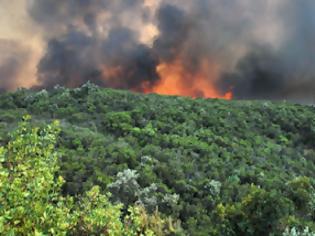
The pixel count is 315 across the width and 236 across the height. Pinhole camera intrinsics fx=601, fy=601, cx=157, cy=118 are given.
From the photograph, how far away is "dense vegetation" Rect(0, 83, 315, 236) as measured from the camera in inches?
1624

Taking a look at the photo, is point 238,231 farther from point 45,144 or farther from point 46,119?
point 46,119

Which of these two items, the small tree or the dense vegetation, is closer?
the small tree

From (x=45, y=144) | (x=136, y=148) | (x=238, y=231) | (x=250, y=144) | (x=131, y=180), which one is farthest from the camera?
(x=250, y=144)

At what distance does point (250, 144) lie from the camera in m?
75.8

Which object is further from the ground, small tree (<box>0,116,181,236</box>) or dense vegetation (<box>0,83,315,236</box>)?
dense vegetation (<box>0,83,315,236</box>)

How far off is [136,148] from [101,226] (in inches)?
1866

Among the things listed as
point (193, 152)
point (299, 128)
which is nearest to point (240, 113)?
point (299, 128)

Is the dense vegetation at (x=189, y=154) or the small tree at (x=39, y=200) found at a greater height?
the dense vegetation at (x=189, y=154)

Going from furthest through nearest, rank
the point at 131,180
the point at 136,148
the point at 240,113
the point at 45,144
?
the point at 240,113 → the point at 136,148 → the point at 131,180 → the point at 45,144

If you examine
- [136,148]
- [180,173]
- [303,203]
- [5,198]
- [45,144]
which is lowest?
[5,198]

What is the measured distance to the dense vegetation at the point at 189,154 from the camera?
135ft

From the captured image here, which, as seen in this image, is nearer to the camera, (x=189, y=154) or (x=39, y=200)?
(x=39, y=200)

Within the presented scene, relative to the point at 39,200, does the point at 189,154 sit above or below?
above

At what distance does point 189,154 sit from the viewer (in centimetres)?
6456
